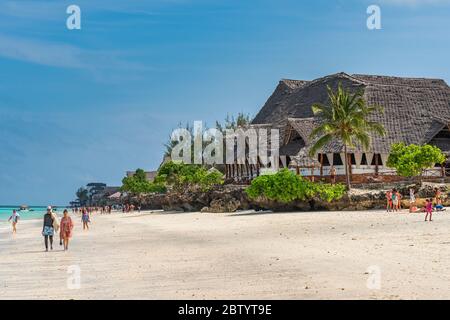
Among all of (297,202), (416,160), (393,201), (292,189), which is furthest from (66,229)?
(416,160)

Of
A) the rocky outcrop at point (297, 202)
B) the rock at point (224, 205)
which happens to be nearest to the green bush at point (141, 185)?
the rocky outcrop at point (297, 202)

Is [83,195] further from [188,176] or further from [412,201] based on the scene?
[412,201]

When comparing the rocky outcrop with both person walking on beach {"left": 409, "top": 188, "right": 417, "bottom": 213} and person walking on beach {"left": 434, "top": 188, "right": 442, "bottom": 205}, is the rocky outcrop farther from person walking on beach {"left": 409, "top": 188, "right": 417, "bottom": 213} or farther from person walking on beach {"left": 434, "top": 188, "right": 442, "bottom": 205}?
person walking on beach {"left": 434, "top": 188, "right": 442, "bottom": 205}

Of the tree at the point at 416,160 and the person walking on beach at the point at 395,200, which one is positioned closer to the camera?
the person walking on beach at the point at 395,200

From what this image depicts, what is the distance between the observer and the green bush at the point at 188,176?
5881 centimetres

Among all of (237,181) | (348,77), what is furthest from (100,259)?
(348,77)

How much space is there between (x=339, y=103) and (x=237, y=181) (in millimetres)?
16603

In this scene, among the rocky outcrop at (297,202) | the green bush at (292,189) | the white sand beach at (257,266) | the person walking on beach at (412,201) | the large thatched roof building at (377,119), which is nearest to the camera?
the white sand beach at (257,266)

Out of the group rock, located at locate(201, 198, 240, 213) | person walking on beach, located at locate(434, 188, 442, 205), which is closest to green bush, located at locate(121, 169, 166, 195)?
rock, located at locate(201, 198, 240, 213)

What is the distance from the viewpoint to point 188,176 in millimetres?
62062

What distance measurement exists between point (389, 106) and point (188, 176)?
2121 centimetres

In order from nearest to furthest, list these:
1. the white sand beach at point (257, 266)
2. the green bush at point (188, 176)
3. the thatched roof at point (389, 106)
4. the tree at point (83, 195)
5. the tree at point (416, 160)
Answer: the white sand beach at point (257, 266) < the tree at point (416, 160) < the thatched roof at point (389, 106) < the green bush at point (188, 176) < the tree at point (83, 195)

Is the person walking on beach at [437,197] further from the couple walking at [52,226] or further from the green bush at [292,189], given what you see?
the couple walking at [52,226]
